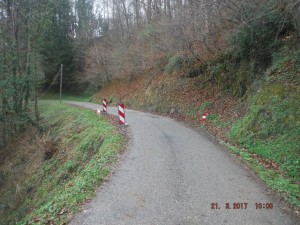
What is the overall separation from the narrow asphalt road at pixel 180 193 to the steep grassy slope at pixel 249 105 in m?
0.73

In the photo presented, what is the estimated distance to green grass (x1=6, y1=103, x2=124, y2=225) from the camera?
16.9ft

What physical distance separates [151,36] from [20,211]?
20.6 meters

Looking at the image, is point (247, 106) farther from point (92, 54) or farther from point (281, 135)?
point (92, 54)

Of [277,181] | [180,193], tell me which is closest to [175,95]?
[277,181]

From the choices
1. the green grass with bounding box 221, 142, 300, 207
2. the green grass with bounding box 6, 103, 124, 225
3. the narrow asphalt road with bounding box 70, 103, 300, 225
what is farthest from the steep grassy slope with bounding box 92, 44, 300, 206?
the green grass with bounding box 6, 103, 124, 225

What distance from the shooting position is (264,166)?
7.23 m

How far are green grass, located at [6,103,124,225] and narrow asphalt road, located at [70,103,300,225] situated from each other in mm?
438

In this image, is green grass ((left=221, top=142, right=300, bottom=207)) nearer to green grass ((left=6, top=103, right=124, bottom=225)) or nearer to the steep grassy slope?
the steep grassy slope

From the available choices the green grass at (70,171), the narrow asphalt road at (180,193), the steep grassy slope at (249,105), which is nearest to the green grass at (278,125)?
the steep grassy slope at (249,105)

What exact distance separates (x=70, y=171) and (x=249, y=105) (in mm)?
8397

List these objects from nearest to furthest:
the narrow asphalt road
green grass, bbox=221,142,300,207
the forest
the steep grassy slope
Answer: the narrow asphalt road → green grass, bbox=221,142,300,207 → the steep grassy slope → the forest

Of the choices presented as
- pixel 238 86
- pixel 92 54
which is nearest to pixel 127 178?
pixel 238 86

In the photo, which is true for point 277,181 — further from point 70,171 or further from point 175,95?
point 175,95

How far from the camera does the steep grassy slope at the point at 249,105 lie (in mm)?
7332
